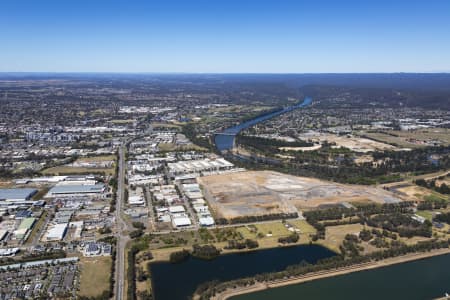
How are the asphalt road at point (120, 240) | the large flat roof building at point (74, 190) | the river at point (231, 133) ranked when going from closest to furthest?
the asphalt road at point (120, 240) → the large flat roof building at point (74, 190) → the river at point (231, 133)

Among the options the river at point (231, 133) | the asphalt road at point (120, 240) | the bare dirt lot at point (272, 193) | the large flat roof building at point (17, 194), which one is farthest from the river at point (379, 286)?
the river at point (231, 133)

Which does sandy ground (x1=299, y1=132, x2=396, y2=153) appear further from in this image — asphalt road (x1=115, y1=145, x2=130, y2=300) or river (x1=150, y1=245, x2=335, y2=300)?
asphalt road (x1=115, y1=145, x2=130, y2=300)

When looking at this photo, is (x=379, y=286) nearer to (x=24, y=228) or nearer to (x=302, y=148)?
(x=24, y=228)

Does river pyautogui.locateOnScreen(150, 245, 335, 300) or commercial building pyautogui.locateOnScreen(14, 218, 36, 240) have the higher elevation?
commercial building pyautogui.locateOnScreen(14, 218, 36, 240)

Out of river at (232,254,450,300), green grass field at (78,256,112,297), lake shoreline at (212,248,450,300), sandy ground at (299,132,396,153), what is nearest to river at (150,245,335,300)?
lake shoreline at (212,248,450,300)

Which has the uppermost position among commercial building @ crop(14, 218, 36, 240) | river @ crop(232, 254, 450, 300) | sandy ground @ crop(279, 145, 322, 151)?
sandy ground @ crop(279, 145, 322, 151)

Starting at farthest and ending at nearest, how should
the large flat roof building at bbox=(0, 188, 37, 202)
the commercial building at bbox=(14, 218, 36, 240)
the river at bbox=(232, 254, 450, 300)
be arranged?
1. the large flat roof building at bbox=(0, 188, 37, 202)
2. the commercial building at bbox=(14, 218, 36, 240)
3. the river at bbox=(232, 254, 450, 300)

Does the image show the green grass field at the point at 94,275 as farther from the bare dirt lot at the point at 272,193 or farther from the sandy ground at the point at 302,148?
the sandy ground at the point at 302,148
